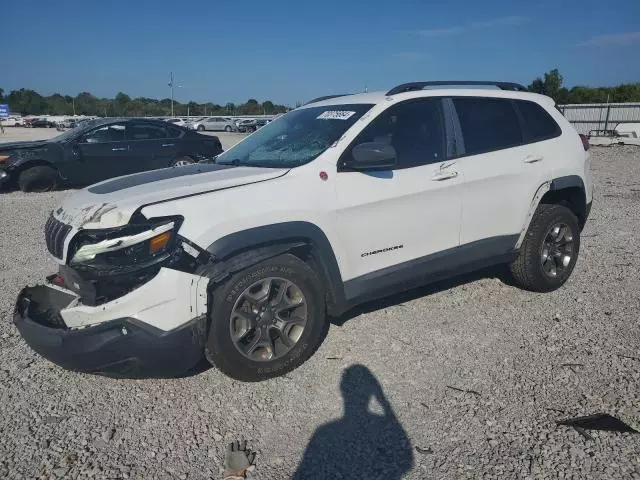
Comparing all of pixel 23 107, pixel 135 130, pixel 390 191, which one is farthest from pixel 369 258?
pixel 23 107

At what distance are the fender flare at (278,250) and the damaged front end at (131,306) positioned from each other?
0.12m

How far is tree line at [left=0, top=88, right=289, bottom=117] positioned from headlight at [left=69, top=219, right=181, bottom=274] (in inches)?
3080

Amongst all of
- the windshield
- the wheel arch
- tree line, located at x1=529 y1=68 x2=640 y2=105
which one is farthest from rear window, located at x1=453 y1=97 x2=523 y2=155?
tree line, located at x1=529 y1=68 x2=640 y2=105

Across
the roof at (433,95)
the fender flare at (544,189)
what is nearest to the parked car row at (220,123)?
the roof at (433,95)

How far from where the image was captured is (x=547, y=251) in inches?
189

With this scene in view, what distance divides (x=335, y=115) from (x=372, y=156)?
2.42ft

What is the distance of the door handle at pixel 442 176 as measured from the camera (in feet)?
12.8

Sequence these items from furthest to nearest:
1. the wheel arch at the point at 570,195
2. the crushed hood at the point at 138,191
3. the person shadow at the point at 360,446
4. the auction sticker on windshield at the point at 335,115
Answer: the wheel arch at the point at 570,195 < the auction sticker on windshield at the point at 335,115 < the crushed hood at the point at 138,191 < the person shadow at the point at 360,446

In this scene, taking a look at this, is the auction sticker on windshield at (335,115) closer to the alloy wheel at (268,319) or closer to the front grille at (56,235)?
the alloy wheel at (268,319)

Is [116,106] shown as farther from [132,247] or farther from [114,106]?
[132,247]

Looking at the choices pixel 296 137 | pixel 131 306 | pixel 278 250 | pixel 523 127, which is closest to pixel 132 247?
pixel 131 306

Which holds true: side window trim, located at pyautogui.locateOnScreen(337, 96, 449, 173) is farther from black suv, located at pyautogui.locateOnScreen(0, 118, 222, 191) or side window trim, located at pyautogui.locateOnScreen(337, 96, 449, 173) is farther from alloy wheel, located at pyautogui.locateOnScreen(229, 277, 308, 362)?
black suv, located at pyautogui.locateOnScreen(0, 118, 222, 191)

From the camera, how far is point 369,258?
3629mm

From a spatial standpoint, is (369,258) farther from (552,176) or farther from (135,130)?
(135,130)
